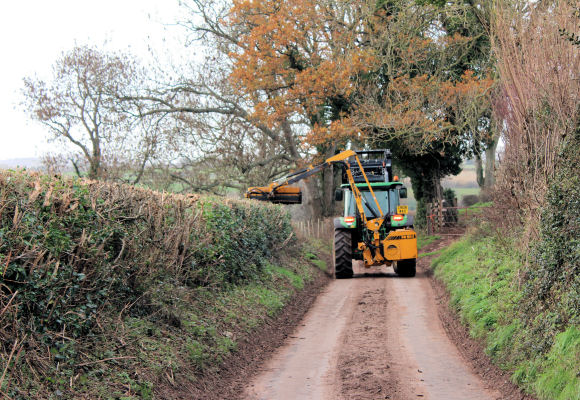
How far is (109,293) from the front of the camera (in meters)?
7.36

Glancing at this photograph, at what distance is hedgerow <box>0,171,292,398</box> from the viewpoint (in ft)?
18.0

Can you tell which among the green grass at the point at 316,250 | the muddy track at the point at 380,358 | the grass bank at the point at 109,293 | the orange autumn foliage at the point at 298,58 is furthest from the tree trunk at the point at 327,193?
the grass bank at the point at 109,293

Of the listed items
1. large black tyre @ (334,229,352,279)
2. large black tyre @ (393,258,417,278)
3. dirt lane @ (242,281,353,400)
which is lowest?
dirt lane @ (242,281,353,400)

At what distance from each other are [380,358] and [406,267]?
31.6 feet

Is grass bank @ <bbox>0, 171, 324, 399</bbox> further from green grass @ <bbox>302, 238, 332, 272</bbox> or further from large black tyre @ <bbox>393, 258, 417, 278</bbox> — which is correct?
green grass @ <bbox>302, 238, 332, 272</bbox>

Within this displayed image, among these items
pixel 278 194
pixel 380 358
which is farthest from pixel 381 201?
pixel 380 358

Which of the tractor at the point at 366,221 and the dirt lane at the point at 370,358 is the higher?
the tractor at the point at 366,221

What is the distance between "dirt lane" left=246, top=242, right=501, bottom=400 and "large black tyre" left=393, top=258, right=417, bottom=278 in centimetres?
385

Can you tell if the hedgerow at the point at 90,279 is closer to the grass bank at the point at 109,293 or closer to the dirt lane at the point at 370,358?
the grass bank at the point at 109,293

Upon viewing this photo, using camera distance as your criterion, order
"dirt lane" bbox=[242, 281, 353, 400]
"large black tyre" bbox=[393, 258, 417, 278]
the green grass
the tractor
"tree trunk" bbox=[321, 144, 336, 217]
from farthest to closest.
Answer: "tree trunk" bbox=[321, 144, 336, 217], the green grass, "large black tyre" bbox=[393, 258, 417, 278], the tractor, "dirt lane" bbox=[242, 281, 353, 400]

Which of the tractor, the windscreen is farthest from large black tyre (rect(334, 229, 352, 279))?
the windscreen

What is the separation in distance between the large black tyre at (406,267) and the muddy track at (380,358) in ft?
12.0

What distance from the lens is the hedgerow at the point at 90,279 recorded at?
5.47 m

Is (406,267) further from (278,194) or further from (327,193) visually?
(327,193)
